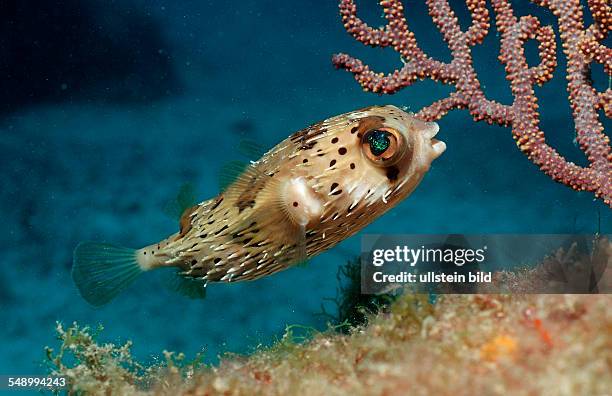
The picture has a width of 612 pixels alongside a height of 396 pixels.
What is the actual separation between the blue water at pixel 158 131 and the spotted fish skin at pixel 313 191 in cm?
787

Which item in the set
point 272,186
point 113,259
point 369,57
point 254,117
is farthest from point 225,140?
point 272,186

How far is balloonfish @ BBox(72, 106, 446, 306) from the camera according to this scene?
A: 2852 millimetres

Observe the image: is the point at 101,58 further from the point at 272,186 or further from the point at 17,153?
the point at 272,186

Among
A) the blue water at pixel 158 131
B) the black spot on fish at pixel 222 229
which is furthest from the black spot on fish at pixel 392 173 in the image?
the blue water at pixel 158 131

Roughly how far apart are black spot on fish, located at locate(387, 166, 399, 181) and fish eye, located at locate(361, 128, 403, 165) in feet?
0.16

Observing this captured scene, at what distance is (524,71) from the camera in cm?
400

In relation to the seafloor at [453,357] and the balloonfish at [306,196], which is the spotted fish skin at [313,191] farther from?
the seafloor at [453,357]

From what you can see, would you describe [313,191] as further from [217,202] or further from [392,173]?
[217,202]

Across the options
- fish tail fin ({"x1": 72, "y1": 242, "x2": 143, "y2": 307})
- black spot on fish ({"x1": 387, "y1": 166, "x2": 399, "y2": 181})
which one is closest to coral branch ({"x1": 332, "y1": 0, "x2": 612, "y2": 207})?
black spot on fish ({"x1": 387, "y1": 166, "x2": 399, "y2": 181})

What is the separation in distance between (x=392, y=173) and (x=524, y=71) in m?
1.91

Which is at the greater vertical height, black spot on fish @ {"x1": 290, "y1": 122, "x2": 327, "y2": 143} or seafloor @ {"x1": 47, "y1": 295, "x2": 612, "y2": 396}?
black spot on fish @ {"x1": 290, "y1": 122, "x2": 327, "y2": 143}

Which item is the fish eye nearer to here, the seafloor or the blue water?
the seafloor

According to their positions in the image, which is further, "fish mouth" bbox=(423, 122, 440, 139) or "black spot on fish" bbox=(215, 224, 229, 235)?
"black spot on fish" bbox=(215, 224, 229, 235)

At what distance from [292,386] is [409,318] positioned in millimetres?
639
